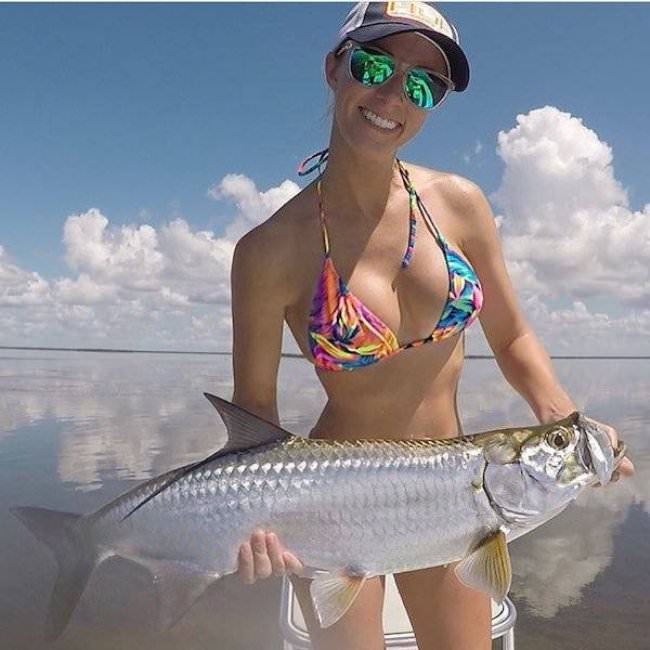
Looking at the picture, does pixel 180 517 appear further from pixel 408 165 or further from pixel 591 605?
pixel 591 605

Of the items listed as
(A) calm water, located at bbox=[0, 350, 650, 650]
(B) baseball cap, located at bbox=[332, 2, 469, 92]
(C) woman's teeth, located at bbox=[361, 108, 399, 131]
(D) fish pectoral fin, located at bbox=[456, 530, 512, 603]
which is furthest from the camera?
(A) calm water, located at bbox=[0, 350, 650, 650]

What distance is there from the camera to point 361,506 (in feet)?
9.11

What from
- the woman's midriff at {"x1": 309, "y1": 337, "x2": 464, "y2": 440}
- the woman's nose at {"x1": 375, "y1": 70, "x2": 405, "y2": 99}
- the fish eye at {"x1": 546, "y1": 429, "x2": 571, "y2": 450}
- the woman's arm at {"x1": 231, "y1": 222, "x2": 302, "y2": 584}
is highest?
the woman's nose at {"x1": 375, "y1": 70, "x2": 405, "y2": 99}

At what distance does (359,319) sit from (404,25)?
116cm

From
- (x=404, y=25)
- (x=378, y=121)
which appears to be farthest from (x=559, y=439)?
(x=404, y=25)

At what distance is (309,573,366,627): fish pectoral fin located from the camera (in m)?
2.79

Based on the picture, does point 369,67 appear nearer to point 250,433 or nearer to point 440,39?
point 440,39

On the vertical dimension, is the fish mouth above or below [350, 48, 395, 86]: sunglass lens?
below

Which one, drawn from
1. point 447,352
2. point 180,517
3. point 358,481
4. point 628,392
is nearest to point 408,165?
point 447,352

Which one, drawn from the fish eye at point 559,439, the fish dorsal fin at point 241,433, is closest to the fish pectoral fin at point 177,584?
the fish dorsal fin at point 241,433

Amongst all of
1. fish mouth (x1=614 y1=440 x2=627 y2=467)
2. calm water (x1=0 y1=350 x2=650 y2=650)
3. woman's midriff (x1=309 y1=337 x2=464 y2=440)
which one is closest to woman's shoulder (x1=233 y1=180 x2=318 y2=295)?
woman's midriff (x1=309 y1=337 x2=464 y2=440)

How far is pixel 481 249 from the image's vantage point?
3.33 metres

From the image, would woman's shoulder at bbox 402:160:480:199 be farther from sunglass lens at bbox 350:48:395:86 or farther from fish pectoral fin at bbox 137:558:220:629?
fish pectoral fin at bbox 137:558:220:629

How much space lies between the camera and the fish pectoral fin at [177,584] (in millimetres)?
2863
